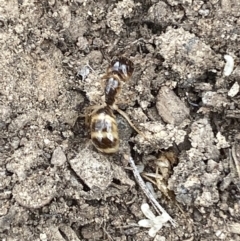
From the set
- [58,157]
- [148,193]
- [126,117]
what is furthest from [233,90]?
[58,157]

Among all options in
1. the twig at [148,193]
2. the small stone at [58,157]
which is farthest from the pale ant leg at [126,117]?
the small stone at [58,157]

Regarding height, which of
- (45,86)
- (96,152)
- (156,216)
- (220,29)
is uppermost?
(220,29)

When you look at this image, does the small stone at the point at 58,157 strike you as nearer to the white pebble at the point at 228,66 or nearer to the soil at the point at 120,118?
the soil at the point at 120,118

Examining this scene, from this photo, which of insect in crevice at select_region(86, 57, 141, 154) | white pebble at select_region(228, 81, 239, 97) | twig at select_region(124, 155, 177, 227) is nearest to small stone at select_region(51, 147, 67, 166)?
insect in crevice at select_region(86, 57, 141, 154)

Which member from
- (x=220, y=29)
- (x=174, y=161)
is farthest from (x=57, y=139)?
(x=220, y=29)

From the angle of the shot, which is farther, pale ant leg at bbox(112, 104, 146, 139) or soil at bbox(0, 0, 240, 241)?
pale ant leg at bbox(112, 104, 146, 139)

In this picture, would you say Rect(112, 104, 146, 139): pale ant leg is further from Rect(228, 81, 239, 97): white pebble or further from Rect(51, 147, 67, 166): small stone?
Rect(228, 81, 239, 97): white pebble

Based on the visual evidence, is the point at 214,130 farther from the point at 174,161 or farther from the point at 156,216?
the point at 156,216
